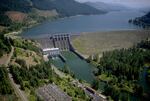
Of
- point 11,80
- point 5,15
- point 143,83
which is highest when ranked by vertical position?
point 5,15

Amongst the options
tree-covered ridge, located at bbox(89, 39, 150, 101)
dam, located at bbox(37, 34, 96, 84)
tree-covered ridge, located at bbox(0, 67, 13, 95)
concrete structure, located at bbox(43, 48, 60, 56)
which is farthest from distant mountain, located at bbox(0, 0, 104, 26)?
tree-covered ridge, located at bbox(0, 67, 13, 95)

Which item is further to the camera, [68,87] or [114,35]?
[114,35]

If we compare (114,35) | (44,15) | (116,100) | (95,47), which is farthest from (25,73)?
(44,15)

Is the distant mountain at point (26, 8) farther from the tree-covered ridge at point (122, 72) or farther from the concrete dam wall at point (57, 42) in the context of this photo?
the tree-covered ridge at point (122, 72)

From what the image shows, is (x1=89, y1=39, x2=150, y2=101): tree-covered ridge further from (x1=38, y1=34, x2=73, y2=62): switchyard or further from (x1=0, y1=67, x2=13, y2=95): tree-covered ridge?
(x1=0, y1=67, x2=13, y2=95): tree-covered ridge

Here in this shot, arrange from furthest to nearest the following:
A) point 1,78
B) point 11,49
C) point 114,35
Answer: point 114,35, point 11,49, point 1,78

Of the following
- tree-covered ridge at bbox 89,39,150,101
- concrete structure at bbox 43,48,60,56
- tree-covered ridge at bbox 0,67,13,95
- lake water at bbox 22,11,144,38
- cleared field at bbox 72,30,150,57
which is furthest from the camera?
lake water at bbox 22,11,144,38

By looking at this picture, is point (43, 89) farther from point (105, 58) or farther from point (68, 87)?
point (105, 58)

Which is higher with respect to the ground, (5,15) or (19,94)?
(5,15)
